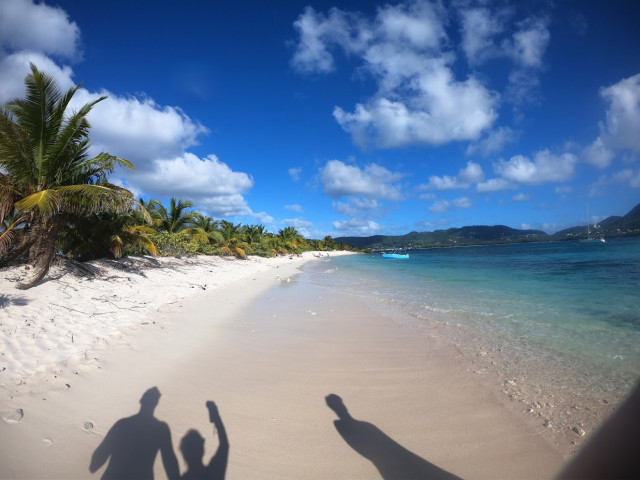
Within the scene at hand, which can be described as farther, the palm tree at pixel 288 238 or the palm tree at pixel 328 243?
the palm tree at pixel 328 243

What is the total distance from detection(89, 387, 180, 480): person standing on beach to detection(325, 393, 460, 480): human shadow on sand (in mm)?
1798

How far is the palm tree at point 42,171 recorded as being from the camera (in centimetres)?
805

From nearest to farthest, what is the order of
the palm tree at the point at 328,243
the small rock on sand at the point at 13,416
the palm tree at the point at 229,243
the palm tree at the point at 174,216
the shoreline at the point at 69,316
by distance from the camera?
the small rock on sand at the point at 13,416 < the shoreline at the point at 69,316 < the palm tree at the point at 174,216 < the palm tree at the point at 229,243 < the palm tree at the point at 328,243

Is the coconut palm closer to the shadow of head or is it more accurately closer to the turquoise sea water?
the turquoise sea water

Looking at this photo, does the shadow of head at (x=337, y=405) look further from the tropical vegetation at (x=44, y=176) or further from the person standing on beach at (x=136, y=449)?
the tropical vegetation at (x=44, y=176)

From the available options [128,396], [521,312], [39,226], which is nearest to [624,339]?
[521,312]

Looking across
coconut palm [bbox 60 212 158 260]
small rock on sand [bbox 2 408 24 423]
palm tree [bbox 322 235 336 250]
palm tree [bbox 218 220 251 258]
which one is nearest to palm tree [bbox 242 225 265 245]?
palm tree [bbox 218 220 251 258]

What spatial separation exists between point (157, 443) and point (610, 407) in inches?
220

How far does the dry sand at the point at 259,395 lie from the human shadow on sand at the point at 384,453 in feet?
0.05

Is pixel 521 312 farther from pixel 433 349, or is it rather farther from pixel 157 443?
pixel 157 443

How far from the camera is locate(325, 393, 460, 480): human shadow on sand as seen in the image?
9.45 feet

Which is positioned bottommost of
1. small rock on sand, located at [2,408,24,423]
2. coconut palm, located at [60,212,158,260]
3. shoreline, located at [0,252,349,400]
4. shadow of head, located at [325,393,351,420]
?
shadow of head, located at [325,393,351,420]

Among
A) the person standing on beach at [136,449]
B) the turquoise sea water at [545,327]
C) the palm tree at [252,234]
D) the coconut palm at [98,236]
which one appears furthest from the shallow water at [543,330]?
the palm tree at [252,234]

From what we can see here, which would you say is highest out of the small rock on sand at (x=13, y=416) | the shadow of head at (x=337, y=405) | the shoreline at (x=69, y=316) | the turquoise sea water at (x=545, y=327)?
the shoreline at (x=69, y=316)
